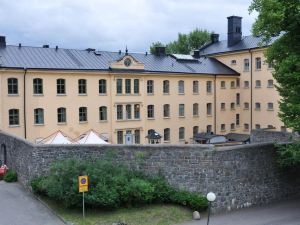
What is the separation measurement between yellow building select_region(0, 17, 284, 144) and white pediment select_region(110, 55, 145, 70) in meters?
0.10

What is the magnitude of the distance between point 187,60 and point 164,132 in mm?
10175

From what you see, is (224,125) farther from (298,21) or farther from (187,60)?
(298,21)

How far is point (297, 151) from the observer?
67.8 ft

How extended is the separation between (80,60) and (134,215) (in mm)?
25518

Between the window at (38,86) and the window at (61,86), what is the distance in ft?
5.32

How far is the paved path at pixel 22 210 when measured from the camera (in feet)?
60.6

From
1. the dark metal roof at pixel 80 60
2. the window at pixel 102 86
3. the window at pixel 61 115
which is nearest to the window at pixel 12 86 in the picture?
the dark metal roof at pixel 80 60

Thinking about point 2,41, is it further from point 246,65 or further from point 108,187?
point 246,65

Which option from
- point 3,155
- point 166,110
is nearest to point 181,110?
point 166,110

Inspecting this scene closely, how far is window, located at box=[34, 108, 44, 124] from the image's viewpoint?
38.8m

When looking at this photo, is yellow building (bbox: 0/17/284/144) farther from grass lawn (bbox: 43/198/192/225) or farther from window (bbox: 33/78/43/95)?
grass lawn (bbox: 43/198/192/225)

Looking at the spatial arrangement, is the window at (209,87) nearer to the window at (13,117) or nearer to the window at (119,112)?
the window at (119,112)

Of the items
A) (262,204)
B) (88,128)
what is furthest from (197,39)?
(262,204)

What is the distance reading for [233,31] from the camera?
5588 cm
